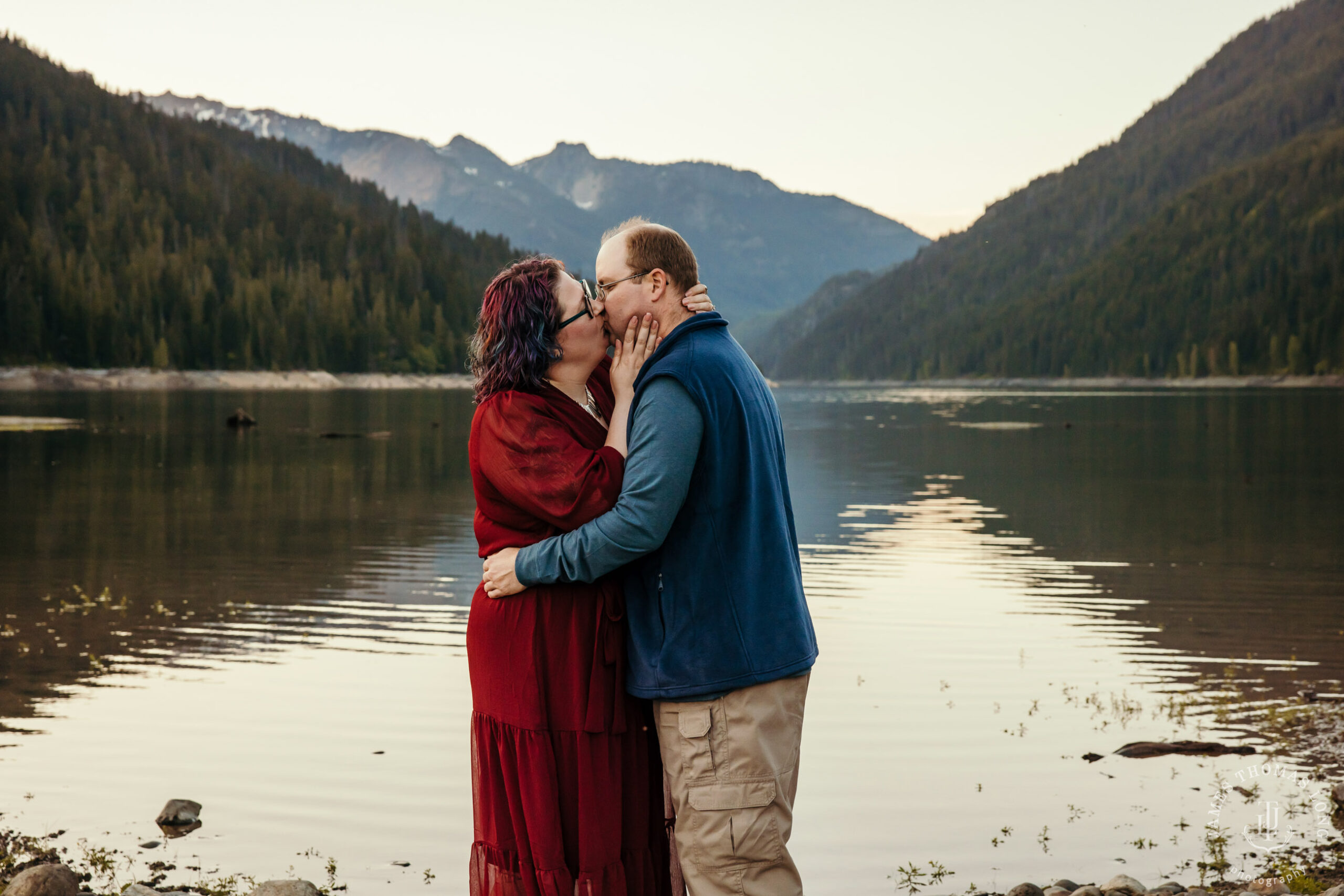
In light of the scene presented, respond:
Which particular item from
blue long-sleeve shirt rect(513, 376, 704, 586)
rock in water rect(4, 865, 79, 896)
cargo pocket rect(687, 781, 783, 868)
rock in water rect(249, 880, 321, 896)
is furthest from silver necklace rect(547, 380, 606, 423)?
rock in water rect(4, 865, 79, 896)

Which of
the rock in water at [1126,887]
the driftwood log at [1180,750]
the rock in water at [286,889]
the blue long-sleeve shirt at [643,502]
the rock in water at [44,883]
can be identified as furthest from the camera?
the driftwood log at [1180,750]

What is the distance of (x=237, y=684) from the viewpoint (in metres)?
10.6

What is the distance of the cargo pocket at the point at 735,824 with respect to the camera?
379 centimetres

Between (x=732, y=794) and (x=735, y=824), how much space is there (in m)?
0.09

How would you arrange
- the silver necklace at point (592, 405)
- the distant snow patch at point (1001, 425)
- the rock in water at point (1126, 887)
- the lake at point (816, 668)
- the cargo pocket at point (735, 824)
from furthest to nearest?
the distant snow patch at point (1001, 425) < the lake at point (816, 668) < the rock in water at point (1126, 887) < the silver necklace at point (592, 405) < the cargo pocket at point (735, 824)

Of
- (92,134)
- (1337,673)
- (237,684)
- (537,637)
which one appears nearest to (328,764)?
(237,684)

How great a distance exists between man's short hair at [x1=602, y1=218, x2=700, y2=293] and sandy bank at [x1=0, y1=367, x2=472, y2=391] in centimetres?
12104

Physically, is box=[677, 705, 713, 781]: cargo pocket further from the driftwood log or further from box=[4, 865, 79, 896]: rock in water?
the driftwood log

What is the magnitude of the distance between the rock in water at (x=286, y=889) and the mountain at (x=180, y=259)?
129m

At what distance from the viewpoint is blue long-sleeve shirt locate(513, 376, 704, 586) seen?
3.67 meters

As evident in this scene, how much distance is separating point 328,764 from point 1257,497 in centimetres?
2521

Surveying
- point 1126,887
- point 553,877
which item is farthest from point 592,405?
point 1126,887

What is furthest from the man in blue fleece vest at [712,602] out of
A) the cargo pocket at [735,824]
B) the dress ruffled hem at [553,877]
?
the dress ruffled hem at [553,877]

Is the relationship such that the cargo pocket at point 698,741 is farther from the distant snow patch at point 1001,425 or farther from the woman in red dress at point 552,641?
the distant snow patch at point 1001,425
